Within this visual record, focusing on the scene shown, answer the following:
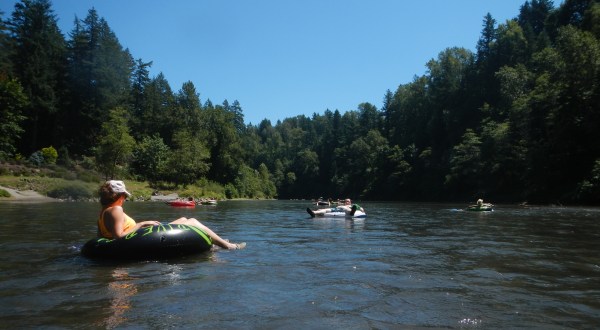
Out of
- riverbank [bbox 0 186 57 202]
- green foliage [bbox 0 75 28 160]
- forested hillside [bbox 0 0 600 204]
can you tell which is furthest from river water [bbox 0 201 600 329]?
green foliage [bbox 0 75 28 160]

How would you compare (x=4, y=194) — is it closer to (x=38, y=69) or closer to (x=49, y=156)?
(x=49, y=156)

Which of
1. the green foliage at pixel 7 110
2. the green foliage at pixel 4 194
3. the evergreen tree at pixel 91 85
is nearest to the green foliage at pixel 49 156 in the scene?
the green foliage at pixel 7 110

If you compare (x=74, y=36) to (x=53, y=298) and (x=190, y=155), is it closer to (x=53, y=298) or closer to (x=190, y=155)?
(x=190, y=155)

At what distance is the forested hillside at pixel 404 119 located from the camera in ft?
153

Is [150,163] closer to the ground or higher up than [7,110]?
closer to the ground

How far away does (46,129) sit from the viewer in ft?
212

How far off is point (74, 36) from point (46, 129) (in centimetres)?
1888

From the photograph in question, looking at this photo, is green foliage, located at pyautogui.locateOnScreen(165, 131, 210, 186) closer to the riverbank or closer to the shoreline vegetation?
the shoreline vegetation

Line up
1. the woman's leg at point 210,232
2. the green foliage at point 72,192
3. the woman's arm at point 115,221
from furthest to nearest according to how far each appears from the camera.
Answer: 1. the green foliage at point 72,192
2. the woman's leg at point 210,232
3. the woman's arm at point 115,221

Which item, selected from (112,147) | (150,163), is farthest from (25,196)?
(150,163)

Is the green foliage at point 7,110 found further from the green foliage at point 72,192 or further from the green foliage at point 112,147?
the green foliage at point 72,192

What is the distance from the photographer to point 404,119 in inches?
4176

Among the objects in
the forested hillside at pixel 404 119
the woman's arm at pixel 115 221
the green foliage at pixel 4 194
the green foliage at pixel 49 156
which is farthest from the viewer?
the green foliage at pixel 49 156

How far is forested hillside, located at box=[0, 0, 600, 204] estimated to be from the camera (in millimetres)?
46688
